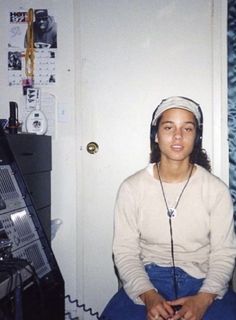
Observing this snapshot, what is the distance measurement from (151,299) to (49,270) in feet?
1.32

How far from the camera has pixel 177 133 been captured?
1396 millimetres

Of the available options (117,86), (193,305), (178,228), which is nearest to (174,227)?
(178,228)

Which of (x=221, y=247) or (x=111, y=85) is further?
(x=111, y=85)

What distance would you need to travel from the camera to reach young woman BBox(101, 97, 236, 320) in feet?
4.26

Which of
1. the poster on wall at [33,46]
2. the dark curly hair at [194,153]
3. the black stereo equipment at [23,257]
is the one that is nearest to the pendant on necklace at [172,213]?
the dark curly hair at [194,153]

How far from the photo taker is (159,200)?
140 centimetres

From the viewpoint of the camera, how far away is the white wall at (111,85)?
2.06m

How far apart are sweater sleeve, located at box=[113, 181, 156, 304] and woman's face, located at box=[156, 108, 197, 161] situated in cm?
23

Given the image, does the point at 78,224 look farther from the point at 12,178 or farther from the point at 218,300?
the point at 218,300

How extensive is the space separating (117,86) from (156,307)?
1.33m

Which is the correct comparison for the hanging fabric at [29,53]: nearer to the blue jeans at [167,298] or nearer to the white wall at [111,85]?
the white wall at [111,85]

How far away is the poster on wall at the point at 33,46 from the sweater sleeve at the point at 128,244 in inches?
41.7

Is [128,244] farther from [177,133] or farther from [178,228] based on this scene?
[177,133]

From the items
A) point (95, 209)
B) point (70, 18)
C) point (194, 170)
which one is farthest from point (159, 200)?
point (70, 18)
